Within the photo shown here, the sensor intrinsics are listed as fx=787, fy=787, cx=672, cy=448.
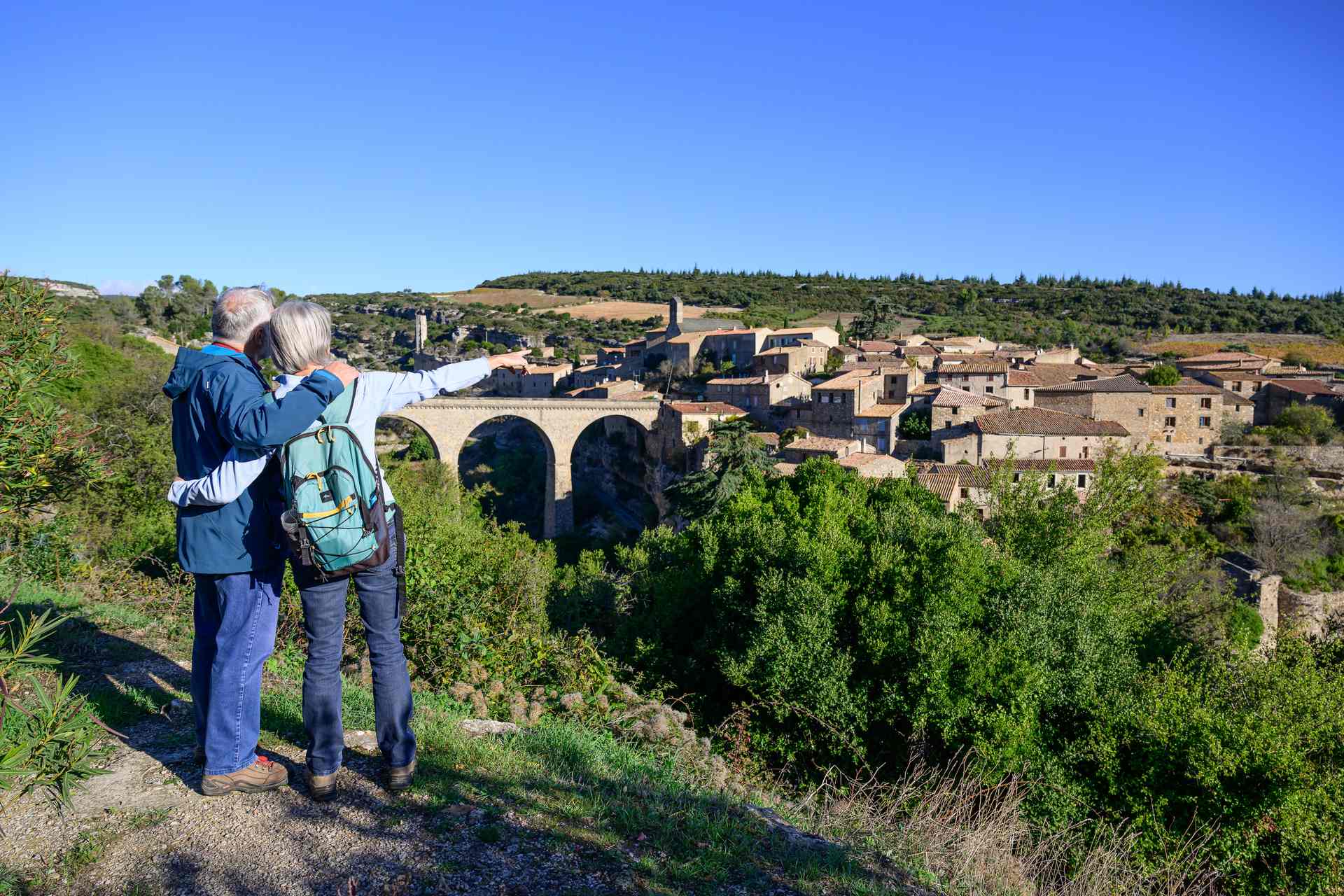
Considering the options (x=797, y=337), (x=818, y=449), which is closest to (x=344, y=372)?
(x=818, y=449)

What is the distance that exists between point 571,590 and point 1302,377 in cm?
4371

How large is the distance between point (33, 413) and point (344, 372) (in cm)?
266

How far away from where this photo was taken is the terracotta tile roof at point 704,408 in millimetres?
36562

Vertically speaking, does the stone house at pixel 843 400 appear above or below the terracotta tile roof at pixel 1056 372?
below

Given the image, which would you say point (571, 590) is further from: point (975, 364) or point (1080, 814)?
point (975, 364)

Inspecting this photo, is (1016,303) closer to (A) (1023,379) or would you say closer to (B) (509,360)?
(A) (1023,379)

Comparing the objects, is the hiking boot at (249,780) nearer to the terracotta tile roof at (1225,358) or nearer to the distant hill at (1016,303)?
the terracotta tile roof at (1225,358)

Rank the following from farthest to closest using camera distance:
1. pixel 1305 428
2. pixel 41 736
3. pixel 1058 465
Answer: pixel 1305 428 → pixel 1058 465 → pixel 41 736

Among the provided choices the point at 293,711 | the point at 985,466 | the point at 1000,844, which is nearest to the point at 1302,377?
the point at 985,466

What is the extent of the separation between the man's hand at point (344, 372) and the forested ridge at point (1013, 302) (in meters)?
60.5

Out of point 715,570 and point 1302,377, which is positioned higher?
point 1302,377

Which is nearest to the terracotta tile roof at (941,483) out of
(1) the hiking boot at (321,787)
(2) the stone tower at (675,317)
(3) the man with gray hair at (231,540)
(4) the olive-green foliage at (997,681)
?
(4) the olive-green foliage at (997,681)

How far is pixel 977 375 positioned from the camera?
120ft

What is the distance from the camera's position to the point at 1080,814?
413 inches
